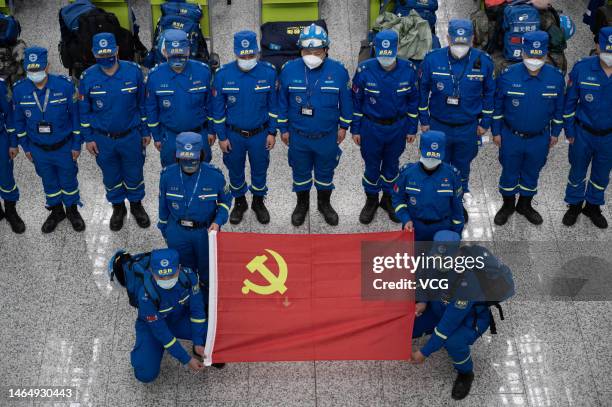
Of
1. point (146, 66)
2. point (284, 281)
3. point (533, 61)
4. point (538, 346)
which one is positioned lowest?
point (538, 346)

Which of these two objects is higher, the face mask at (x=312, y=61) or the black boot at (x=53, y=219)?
the face mask at (x=312, y=61)

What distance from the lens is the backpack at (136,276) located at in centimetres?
629

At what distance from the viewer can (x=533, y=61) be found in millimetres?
7484

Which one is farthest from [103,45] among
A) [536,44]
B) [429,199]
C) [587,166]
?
[587,166]

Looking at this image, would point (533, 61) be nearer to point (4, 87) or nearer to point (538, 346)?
point (538, 346)

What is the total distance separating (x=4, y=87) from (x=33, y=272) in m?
1.61

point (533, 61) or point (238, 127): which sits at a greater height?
point (533, 61)

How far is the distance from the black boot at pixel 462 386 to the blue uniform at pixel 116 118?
3.38 meters

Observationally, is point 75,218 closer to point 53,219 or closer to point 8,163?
point 53,219

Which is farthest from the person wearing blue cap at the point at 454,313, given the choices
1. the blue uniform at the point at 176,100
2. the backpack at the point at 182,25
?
the backpack at the point at 182,25

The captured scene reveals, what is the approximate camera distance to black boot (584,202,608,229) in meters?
8.16

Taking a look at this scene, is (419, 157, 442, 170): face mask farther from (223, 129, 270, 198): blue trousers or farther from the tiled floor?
(223, 129, 270, 198): blue trousers

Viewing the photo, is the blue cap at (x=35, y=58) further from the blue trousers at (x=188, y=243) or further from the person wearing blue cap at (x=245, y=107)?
the blue trousers at (x=188, y=243)

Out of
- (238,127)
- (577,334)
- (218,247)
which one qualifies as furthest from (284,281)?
(577,334)
